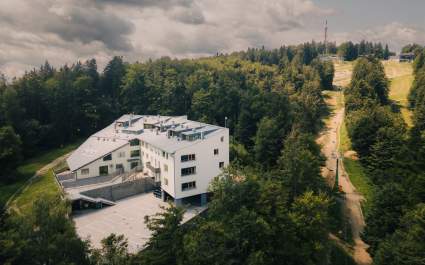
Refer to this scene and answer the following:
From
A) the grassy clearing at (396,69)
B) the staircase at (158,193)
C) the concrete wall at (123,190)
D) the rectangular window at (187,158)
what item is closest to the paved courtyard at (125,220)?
the staircase at (158,193)

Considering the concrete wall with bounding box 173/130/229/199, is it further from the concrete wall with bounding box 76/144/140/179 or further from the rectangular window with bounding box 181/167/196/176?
the concrete wall with bounding box 76/144/140/179

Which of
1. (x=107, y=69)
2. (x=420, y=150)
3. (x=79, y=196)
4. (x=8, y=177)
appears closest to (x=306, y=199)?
(x=420, y=150)

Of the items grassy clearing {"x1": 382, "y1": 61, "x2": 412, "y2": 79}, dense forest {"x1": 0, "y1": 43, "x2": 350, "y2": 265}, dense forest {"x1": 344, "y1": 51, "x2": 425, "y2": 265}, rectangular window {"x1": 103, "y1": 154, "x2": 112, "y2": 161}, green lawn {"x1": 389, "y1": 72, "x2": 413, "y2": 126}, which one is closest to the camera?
dense forest {"x1": 0, "y1": 43, "x2": 350, "y2": 265}

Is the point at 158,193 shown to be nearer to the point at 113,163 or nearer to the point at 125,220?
the point at 125,220

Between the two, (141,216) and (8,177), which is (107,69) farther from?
(141,216)

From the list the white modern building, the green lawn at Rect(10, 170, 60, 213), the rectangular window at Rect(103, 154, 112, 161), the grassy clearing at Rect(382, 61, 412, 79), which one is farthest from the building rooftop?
the grassy clearing at Rect(382, 61, 412, 79)

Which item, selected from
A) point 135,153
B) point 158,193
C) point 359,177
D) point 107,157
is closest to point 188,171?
point 158,193
